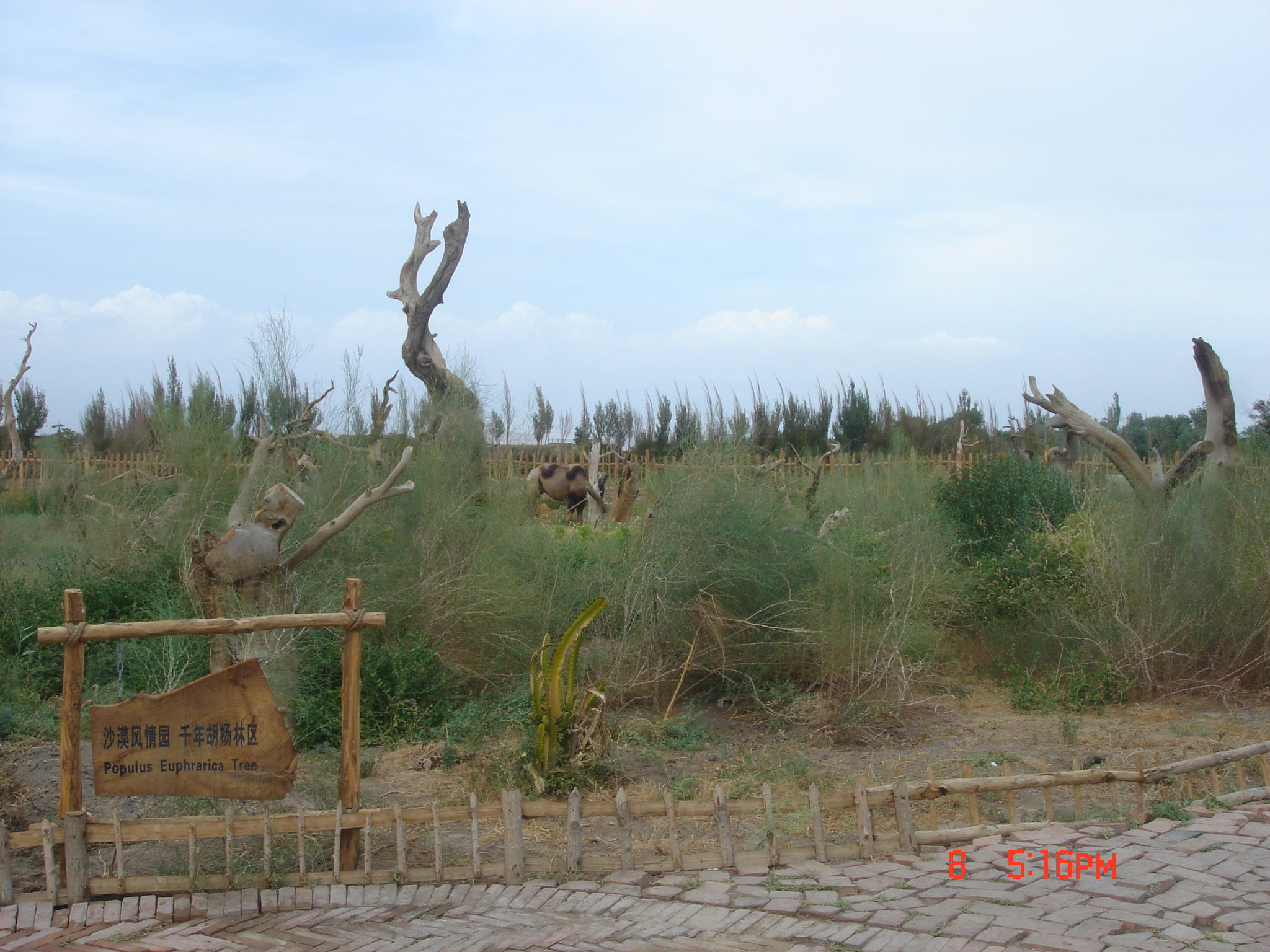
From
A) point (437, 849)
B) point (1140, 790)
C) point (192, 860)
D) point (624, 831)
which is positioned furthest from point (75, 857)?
point (1140, 790)

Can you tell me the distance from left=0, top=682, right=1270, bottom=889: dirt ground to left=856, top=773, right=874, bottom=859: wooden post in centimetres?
23

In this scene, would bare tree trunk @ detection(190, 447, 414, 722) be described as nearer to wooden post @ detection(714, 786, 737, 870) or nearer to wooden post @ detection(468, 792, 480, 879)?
wooden post @ detection(468, 792, 480, 879)

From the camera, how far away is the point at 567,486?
14.7 meters

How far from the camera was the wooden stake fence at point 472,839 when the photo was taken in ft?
14.0

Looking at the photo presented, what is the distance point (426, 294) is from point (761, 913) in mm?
10460

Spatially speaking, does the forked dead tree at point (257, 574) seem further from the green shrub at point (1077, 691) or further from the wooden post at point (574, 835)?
the green shrub at point (1077, 691)

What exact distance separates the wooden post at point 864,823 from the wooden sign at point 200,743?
8.27 ft

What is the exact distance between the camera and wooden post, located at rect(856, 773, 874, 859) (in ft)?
14.8

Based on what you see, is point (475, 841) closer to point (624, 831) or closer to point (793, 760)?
point (624, 831)

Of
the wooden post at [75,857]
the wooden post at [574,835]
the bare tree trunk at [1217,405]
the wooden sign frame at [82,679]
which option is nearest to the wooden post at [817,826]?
the wooden post at [574,835]

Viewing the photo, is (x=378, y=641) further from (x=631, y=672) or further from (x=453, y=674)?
(x=631, y=672)

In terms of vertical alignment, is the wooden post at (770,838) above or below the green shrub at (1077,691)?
above

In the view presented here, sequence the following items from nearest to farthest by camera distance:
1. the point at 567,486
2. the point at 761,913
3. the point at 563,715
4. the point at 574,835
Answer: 1. the point at 761,913
2. the point at 574,835
3. the point at 563,715
4. the point at 567,486

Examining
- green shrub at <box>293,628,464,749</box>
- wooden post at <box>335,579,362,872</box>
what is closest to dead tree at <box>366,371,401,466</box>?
green shrub at <box>293,628,464,749</box>
